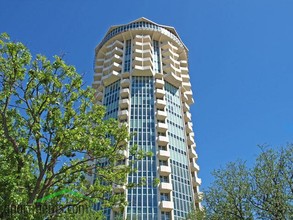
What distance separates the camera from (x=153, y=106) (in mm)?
62938

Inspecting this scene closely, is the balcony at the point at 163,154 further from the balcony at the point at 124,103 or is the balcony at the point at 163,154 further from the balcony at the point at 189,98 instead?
the balcony at the point at 189,98

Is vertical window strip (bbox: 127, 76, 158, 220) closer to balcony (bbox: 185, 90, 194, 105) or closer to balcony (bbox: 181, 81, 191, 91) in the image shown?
balcony (bbox: 181, 81, 191, 91)

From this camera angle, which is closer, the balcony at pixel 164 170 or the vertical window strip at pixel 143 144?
the vertical window strip at pixel 143 144

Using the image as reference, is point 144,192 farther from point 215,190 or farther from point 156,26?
point 156,26

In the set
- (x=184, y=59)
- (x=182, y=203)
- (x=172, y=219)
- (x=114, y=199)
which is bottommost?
(x=114, y=199)

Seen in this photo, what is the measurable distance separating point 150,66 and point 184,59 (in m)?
18.3

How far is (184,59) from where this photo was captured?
83.7 meters

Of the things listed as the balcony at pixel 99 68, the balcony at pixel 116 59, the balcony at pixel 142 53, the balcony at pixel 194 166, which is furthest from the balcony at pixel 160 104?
the balcony at pixel 99 68

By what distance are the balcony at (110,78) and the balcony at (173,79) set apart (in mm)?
11383

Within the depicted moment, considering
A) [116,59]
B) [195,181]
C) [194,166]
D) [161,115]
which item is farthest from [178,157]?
[116,59]

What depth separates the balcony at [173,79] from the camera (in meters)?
69.1

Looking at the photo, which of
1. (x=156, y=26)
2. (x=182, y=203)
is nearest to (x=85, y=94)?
(x=182, y=203)

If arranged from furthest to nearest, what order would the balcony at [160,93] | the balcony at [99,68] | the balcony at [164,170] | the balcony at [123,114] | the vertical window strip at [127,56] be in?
the balcony at [99,68], the vertical window strip at [127,56], the balcony at [160,93], the balcony at [123,114], the balcony at [164,170]

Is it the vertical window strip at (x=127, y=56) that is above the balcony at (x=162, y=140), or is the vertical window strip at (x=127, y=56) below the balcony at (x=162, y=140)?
above
